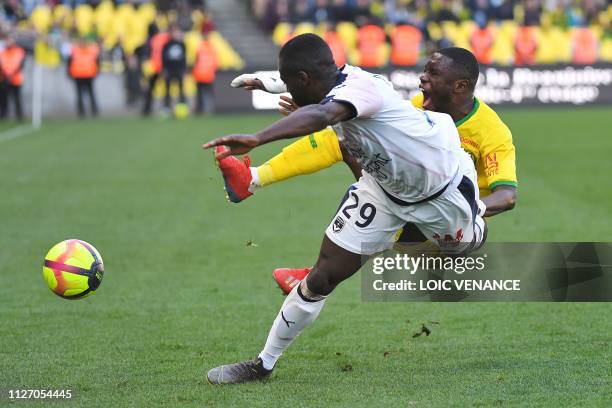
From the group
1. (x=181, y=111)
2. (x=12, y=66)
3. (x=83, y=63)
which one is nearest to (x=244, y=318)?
(x=12, y=66)

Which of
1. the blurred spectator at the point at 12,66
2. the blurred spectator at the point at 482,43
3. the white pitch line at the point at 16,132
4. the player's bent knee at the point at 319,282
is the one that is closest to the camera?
the player's bent knee at the point at 319,282

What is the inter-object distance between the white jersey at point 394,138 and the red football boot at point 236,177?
936 millimetres

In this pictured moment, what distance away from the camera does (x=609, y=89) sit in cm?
3012

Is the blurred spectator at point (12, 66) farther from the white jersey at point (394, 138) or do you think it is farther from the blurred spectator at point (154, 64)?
the white jersey at point (394, 138)

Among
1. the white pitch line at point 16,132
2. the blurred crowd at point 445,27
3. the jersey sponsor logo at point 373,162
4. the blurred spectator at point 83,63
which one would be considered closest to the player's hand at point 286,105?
the jersey sponsor logo at point 373,162

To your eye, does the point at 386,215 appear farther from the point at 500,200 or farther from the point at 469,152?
the point at 469,152

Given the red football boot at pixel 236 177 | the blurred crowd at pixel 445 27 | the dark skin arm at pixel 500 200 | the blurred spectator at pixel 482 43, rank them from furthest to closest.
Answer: the blurred spectator at pixel 482 43
the blurred crowd at pixel 445 27
the dark skin arm at pixel 500 200
the red football boot at pixel 236 177

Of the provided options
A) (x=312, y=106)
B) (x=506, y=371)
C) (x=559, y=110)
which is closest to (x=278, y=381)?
(x=506, y=371)

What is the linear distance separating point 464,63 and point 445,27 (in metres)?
29.3

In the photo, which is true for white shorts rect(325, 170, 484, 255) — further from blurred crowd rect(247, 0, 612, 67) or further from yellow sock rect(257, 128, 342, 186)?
blurred crowd rect(247, 0, 612, 67)

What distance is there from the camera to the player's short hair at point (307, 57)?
561cm

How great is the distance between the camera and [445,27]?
35750mm

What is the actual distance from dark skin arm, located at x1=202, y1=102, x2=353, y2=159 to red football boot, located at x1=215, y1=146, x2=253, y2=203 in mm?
1356

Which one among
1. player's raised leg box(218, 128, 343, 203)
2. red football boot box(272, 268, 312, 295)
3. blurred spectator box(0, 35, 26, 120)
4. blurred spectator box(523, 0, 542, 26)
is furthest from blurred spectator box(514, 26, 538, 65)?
red football boot box(272, 268, 312, 295)
